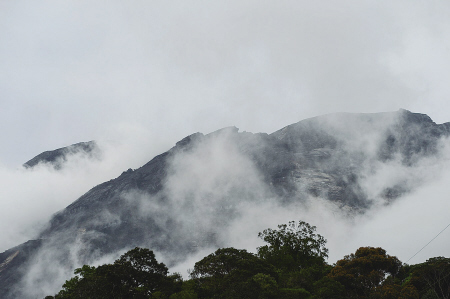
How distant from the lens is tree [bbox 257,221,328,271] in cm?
9169

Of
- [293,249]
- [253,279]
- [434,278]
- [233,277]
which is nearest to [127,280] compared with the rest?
[233,277]

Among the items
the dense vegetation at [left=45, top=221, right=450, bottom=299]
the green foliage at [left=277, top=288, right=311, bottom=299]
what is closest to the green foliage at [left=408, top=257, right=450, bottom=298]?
the dense vegetation at [left=45, top=221, right=450, bottom=299]

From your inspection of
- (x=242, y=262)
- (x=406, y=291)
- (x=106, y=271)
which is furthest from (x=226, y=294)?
(x=406, y=291)

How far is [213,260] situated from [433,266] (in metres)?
40.3

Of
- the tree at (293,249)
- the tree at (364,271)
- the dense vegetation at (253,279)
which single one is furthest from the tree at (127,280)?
the tree at (364,271)

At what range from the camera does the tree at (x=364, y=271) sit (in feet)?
253

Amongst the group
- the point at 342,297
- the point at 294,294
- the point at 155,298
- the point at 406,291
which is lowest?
the point at 406,291

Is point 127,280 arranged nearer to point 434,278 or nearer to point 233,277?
point 233,277

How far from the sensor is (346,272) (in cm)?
7988

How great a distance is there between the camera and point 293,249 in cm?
9669

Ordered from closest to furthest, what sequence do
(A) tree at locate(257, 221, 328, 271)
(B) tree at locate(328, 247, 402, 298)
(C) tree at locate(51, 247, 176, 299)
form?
1. (C) tree at locate(51, 247, 176, 299)
2. (B) tree at locate(328, 247, 402, 298)
3. (A) tree at locate(257, 221, 328, 271)

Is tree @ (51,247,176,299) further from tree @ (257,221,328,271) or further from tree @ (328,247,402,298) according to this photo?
tree @ (328,247,402,298)

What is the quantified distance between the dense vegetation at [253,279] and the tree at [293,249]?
1.48ft

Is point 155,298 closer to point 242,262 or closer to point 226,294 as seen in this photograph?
point 226,294
